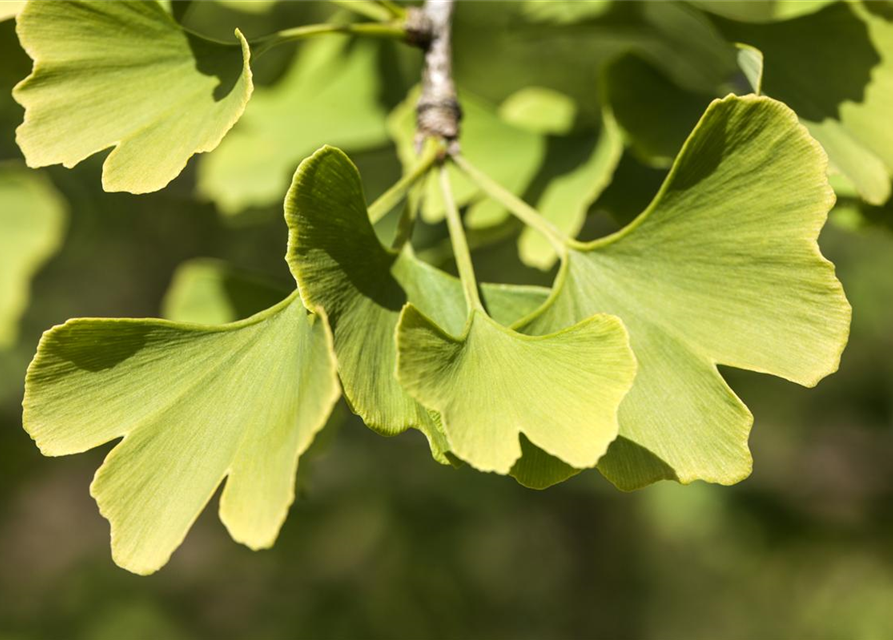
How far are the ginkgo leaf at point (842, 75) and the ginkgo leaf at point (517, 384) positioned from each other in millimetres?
333

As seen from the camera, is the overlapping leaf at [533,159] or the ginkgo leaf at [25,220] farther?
the ginkgo leaf at [25,220]

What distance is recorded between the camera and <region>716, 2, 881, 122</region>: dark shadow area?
78 cm

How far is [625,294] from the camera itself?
712 millimetres

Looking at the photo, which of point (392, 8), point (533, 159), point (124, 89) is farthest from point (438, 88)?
point (124, 89)

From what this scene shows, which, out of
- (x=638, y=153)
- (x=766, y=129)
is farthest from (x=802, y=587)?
(x=766, y=129)

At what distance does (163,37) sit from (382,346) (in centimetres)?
31

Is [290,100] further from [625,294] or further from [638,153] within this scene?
[625,294]

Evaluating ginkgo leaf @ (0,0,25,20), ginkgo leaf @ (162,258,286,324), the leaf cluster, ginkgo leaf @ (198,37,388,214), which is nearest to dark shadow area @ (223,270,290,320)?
ginkgo leaf @ (162,258,286,324)

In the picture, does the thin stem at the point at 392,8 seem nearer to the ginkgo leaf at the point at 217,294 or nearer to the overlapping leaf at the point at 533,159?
the overlapping leaf at the point at 533,159

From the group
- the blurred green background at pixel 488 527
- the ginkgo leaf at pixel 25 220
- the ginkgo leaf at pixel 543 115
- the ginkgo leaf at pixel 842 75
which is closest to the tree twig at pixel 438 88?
the ginkgo leaf at pixel 543 115

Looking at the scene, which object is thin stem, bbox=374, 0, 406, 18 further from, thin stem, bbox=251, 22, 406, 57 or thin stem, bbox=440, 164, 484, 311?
thin stem, bbox=440, 164, 484, 311

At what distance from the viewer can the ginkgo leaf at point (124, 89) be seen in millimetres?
642

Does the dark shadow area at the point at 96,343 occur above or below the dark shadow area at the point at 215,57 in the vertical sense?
below

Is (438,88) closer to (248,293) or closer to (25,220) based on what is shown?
(248,293)
